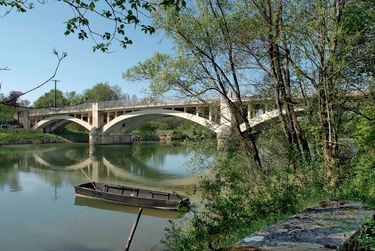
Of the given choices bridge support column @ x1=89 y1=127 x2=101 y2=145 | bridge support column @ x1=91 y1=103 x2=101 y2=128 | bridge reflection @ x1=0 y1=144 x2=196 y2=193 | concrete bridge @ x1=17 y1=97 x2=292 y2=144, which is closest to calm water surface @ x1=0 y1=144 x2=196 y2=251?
bridge reflection @ x1=0 y1=144 x2=196 y2=193

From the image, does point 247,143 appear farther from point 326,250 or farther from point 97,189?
point 97,189

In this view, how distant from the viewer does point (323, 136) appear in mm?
8109

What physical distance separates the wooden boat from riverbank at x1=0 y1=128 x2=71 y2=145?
129ft

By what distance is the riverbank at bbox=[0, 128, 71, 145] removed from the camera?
173 feet

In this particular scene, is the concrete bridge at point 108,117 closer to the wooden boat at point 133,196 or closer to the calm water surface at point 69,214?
the calm water surface at point 69,214

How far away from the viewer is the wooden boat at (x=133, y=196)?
14.1 m

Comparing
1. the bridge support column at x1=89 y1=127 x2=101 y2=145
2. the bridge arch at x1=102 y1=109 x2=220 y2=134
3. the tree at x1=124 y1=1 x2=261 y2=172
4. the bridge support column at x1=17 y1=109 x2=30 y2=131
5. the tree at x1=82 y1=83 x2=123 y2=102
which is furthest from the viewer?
the tree at x1=82 y1=83 x2=123 y2=102

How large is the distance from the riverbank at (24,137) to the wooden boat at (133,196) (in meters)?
39.5

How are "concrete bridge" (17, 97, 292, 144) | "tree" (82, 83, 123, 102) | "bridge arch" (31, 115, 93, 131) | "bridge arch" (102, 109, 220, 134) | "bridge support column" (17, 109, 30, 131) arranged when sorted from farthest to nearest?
"tree" (82, 83, 123, 102)
"bridge support column" (17, 109, 30, 131)
"bridge arch" (31, 115, 93, 131)
"concrete bridge" (17, 97, 292, 144)
"bridge arch" (102, 109, 220, 134)

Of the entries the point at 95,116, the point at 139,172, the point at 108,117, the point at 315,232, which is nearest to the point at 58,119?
the point at 95,116

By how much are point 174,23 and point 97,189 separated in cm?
957

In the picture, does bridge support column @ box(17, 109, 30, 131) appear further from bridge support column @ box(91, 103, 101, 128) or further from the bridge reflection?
the bridge reflection

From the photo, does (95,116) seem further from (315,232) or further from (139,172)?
(315,232)

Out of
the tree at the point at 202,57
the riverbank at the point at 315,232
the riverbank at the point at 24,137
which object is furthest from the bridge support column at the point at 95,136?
the riverbank at the point at 315,232
